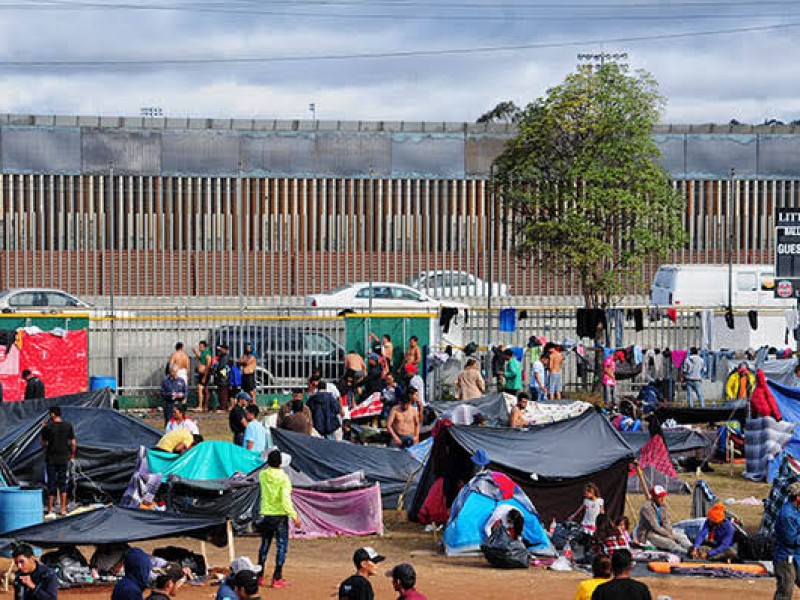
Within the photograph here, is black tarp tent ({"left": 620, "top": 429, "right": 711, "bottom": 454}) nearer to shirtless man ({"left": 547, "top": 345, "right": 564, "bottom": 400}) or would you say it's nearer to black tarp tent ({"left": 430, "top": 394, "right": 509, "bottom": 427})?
black tarp tent ({"left": 430, "top": 394, "right": 509, "bottom": 427})

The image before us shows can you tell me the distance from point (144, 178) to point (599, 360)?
16750 mm

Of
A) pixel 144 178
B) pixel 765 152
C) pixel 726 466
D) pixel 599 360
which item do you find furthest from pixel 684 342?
pixel 144 178

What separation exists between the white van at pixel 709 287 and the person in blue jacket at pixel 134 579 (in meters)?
30.3

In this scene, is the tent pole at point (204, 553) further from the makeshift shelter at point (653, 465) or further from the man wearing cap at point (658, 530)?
the makeshift shelter at point (653, 465)

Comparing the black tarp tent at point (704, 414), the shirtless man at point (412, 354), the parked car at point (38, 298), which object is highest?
the parked car at point (38, 298)

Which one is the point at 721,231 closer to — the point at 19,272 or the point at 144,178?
the point at 144,178

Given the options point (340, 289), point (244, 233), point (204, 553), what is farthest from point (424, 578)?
point (244, 233)

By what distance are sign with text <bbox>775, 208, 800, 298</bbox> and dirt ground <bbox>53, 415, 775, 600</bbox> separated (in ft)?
23.9

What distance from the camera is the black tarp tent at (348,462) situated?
22.3 m

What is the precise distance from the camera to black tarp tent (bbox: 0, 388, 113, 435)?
80.0 ft

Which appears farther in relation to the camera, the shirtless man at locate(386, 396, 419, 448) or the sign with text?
the sign with text

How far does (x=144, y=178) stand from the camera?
44.8 m

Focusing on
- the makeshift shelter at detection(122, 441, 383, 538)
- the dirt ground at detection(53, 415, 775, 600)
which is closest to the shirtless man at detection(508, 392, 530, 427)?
the dirt ground at detection(53, 415, 775, 600)

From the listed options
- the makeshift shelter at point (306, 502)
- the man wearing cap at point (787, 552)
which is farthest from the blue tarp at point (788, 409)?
the man wearing cap at point (787, 552)
